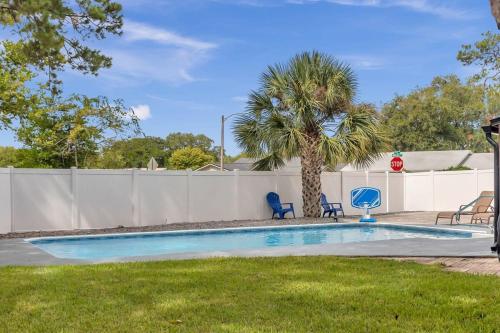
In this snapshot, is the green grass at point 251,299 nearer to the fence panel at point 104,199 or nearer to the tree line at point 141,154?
the fence panel at point 104,199

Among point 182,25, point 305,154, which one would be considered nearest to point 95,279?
point 305,154

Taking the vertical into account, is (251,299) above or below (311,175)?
below

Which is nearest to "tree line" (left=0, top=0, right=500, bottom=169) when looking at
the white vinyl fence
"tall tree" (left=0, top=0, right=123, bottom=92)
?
"tall tree" (left=0, top=0, right=123, bottom=92)

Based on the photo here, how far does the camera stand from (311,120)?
683 inches

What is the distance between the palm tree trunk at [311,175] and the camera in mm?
17562

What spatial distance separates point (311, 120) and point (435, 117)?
37.8m

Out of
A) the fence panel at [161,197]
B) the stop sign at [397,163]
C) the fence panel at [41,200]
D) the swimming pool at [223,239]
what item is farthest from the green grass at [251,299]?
the stop sign at [397,163]

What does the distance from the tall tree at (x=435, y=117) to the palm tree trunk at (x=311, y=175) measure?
33534 millimetres

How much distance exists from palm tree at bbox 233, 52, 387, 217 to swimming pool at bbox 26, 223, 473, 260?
238 cm

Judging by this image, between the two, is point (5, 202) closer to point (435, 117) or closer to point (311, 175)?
point (311, 175)

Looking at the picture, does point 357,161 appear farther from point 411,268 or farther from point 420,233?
point 411,268

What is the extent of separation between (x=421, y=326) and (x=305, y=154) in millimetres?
13324

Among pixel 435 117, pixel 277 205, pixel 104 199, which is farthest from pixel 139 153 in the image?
pixel 104 199

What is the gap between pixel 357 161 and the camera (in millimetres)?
17812
